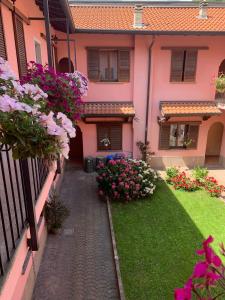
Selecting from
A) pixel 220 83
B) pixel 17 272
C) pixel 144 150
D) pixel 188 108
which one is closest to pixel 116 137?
pixel 144 150

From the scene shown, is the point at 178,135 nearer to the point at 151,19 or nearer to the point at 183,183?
the point at 183,183

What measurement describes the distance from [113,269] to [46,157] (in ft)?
19.0

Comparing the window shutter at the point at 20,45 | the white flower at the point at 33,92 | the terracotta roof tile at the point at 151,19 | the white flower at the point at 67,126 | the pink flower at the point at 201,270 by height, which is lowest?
the pink flower at the point at 201,270

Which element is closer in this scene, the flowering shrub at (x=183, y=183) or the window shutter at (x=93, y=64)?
the flowering shrub at (x=183, y=183)

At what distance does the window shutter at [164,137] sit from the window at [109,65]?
3539 millimetres

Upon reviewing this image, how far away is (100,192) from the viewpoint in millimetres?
10812

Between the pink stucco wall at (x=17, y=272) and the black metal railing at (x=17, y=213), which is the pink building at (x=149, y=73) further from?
the black metal railing at (x=17, y=213)

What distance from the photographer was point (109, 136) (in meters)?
14.0

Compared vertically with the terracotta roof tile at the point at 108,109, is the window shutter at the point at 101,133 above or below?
below

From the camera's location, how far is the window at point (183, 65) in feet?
42.1

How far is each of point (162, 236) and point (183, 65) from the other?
930 centimetres

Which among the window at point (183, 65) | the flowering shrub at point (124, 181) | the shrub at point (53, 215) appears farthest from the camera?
the window at point (183, 65)

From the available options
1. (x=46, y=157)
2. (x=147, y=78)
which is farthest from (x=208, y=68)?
(x=46, y=157)


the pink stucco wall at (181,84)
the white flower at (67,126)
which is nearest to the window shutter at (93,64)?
the pink stucco wall at (181,84)
